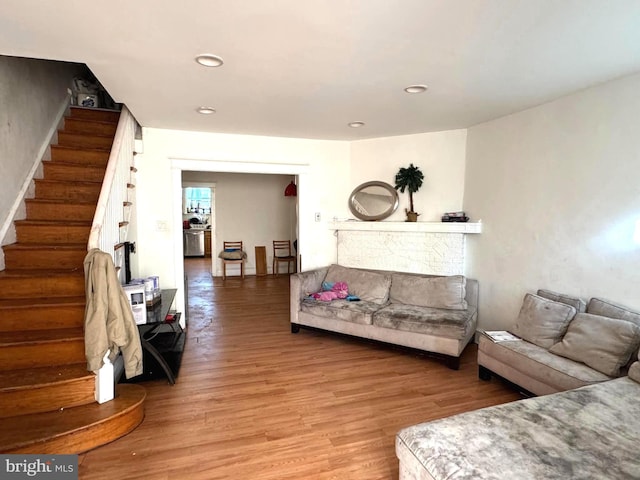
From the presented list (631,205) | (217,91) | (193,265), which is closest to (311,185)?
(217,91)

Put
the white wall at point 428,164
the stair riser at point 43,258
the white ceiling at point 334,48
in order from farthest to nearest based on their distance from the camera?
1. the white wall at point 428,164
2. the stair riser at point 43,258
3. the white ceiling at point 334,48

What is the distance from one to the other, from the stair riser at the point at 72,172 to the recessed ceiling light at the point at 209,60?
2.20 meters

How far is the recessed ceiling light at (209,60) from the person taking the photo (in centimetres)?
224

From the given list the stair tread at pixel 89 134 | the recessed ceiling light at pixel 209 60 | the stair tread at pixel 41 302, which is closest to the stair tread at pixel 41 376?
the stair tread at pixel 41 302

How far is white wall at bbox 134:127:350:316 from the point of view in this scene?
13.7ft

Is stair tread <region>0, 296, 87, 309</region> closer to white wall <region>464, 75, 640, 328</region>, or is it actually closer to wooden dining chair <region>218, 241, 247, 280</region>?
white wall <region>464, 75, 640, 328</region>

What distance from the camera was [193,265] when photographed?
9.61 meters

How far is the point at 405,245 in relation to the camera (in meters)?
4.39

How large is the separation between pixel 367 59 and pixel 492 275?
107 inches

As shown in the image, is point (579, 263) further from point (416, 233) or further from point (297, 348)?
point (297, 348)

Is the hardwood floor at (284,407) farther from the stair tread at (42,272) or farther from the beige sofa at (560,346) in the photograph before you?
the stair tread at (42,272)

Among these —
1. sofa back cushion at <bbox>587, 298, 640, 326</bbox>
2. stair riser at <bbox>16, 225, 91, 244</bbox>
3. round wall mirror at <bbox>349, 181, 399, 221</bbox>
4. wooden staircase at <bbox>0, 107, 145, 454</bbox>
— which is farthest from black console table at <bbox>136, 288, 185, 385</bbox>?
sofa back cushion at <bbox>587, 298, 640, 326</bbox>

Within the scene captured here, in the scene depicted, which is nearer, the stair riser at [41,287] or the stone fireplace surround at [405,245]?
the stair riser at [41,287]

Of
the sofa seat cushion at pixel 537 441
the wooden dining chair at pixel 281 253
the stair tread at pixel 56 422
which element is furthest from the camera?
the wooden dining chair at pixel 281 253
